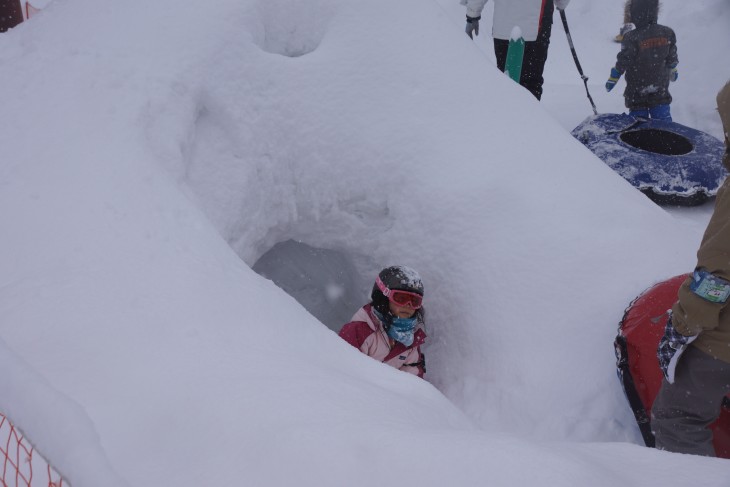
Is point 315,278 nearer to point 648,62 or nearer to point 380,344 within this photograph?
point 380,344

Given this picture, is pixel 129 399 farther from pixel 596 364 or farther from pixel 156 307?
pixel 596 364

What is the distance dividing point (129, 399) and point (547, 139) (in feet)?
7.08

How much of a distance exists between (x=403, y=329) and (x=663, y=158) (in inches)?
106

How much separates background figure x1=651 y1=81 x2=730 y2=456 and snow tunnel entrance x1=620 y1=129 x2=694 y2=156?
9.98 ft

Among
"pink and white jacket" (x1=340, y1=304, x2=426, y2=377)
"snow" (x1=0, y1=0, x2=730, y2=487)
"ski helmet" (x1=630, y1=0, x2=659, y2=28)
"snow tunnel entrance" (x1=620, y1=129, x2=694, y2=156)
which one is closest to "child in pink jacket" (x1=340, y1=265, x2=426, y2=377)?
"pink and white jacket" (x1=340, y1=304, x2=426, y2=377)

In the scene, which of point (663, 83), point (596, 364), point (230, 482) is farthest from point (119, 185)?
point (663, 83)

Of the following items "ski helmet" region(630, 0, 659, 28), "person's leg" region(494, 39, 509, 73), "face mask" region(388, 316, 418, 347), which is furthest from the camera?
"ski helmet" region(630, 0, 659, 28)

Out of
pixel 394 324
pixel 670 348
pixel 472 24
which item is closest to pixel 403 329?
pixel 394 324

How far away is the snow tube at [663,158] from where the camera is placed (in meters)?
3.99

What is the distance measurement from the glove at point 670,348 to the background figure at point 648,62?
3715mm

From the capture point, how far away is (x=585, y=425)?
2092 millimetres

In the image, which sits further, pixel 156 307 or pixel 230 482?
pixel 156 307

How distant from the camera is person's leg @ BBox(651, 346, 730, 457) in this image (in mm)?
1782

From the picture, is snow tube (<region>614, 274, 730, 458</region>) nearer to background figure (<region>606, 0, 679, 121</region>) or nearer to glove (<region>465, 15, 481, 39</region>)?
glove (<region>465, 15, 481, 39</region>)
